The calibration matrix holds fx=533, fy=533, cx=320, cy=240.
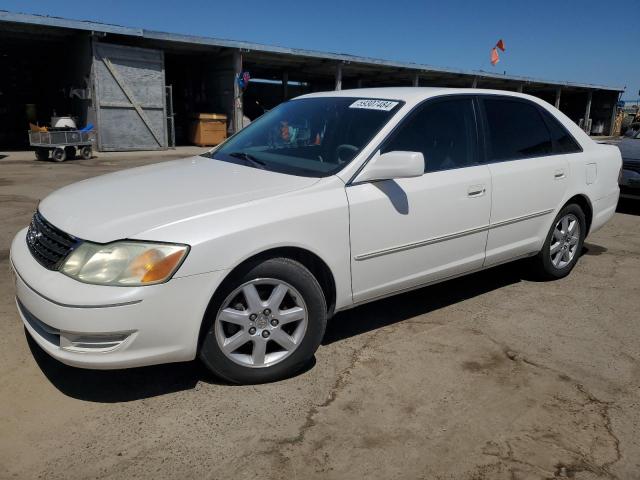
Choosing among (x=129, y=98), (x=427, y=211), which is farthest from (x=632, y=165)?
(x=129, y=98)

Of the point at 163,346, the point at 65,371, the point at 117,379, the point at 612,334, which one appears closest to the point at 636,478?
the point at 612,334

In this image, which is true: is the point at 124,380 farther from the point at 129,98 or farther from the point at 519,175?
the point at 129,98

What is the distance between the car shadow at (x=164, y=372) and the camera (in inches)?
108

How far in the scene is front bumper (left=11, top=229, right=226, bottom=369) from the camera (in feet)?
7.75

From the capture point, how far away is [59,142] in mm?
14430

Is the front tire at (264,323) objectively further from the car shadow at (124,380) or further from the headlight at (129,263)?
the headlight at (129,263)

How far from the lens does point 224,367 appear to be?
2713 mm

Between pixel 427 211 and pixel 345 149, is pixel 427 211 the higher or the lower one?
the lower one

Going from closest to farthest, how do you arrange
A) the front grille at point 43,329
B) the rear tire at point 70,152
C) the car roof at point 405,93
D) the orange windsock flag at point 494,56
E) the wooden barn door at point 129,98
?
the front grille at point 43,329
the car roof at point 405,93
the rear tire at point 70,152
the wooden barn door at point 129,98
the orange windsock flag at point 494,56

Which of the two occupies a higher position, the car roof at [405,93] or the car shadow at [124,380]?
the car roof at [405,93]

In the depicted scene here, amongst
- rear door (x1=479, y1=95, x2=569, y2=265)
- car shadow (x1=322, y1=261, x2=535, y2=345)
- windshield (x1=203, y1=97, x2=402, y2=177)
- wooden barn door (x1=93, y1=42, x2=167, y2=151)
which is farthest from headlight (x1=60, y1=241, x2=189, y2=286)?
wooden barn door (x1=93, y1=42, x2=167, y2=151)

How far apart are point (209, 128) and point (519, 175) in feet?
62.7

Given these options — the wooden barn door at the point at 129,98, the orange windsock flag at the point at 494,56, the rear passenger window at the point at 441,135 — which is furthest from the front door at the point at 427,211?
the orange windsock flag at the point at 494,56

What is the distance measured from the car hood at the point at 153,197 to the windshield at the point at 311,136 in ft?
0.64
